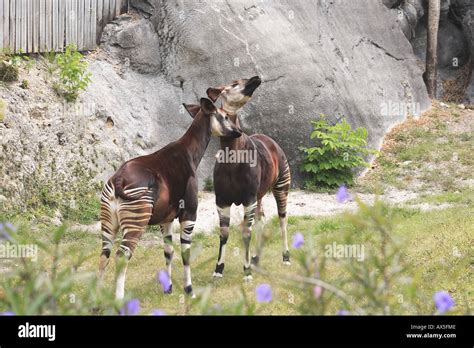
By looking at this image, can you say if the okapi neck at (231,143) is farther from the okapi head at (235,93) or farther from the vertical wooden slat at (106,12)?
the vertical wooden slat at (106,12)

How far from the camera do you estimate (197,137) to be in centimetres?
816

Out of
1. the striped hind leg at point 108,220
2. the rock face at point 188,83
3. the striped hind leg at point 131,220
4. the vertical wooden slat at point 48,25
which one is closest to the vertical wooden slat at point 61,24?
the vertical wooden slat at point 48,25

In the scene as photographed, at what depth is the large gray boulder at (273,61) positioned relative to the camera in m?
14.6

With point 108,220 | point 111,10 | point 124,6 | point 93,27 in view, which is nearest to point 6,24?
point 93,27

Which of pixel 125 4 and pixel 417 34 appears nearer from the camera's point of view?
pixel 125 4

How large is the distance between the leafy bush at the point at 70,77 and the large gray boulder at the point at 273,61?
179 cm

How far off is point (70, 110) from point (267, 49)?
4.30 metres

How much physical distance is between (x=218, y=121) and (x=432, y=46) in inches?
→ 527

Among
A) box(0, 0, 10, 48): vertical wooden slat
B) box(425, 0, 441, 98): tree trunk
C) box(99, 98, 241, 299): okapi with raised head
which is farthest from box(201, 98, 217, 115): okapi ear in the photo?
box(425, 0, 441, 98): tree trunk

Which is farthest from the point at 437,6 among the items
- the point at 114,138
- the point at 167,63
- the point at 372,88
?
the point at 114,138

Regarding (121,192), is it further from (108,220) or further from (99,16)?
(99,16)

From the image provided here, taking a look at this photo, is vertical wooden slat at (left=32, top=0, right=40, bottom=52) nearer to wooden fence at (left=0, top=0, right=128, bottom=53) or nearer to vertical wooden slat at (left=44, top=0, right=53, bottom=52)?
wooden fence at (left=0, top=0, right=128, bottom=53)

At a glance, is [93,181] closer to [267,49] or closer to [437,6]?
[267,49]
